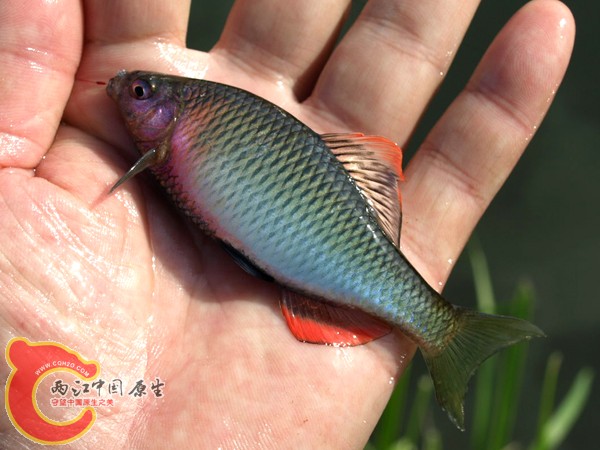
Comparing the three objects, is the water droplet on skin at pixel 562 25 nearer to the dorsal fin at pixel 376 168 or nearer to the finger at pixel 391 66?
the finger at pixel 391 66

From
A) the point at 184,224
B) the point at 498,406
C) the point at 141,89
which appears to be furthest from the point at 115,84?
the point at 498,406

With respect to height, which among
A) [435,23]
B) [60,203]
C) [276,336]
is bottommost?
[276,336]

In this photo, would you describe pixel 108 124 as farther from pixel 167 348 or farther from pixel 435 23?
pixel 435 23

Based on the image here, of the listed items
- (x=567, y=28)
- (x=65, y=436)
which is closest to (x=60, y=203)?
(x=65, y=436)

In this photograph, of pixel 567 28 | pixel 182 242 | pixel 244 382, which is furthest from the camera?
pixel 567 28

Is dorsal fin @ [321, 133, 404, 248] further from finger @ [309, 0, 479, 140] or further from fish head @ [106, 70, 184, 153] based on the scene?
fish head @ [106, 70, 184, 153]
